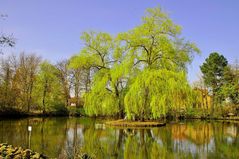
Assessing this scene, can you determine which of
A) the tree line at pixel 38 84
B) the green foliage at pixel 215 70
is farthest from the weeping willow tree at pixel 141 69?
the green foliage at pixel 215 70

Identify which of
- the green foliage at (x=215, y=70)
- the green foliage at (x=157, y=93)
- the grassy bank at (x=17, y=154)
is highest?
the green foliage at (x=215, y=70)

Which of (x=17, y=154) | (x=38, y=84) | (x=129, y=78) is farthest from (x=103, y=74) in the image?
(x=17, y=154)

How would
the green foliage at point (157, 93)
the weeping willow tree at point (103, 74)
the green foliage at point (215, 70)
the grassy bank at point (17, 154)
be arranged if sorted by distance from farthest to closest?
the green foliage at point (215, 70) → the weeping willow tree at point (103, 74) → the green foliage at point (157, 93) → the grassy bank at point (17, 154)

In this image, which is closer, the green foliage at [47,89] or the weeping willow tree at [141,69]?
the weeping willow tree at [141,69]

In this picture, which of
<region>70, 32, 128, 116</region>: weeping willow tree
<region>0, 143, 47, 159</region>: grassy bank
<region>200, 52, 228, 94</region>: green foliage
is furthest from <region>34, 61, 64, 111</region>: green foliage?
<region>0, 143, 47, 159</region>: grassy bank

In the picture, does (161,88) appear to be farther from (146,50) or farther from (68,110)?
(68,110)

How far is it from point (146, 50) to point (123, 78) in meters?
3.55

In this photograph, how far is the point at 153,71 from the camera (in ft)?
83.2

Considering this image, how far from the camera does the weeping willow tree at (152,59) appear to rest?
24719 millimetres

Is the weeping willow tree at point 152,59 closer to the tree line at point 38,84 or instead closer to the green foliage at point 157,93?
the green foliage at point 157,93

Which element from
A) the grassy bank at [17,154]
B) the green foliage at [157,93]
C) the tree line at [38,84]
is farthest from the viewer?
the tree line at [38,84]

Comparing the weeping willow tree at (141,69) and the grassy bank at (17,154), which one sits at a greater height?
the weeping willow tree at (141,69)

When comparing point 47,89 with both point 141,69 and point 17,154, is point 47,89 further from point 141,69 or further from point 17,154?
point 17,154

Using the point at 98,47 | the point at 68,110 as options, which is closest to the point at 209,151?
the point at 98,47
